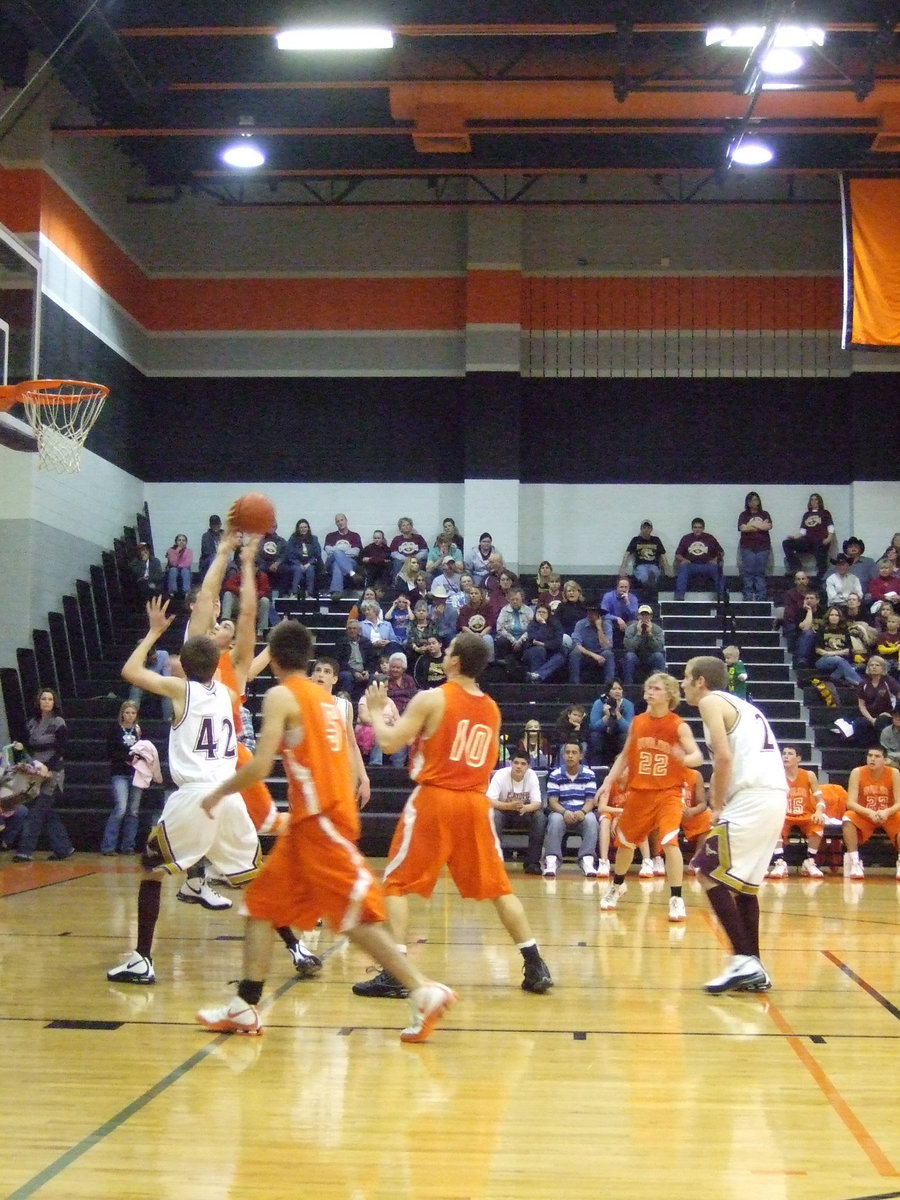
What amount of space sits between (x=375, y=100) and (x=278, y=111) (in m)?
1.15

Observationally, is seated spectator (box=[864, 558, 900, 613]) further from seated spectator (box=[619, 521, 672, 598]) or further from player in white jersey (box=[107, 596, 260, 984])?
player in white jersey (box=[107, 596, 260, 984])

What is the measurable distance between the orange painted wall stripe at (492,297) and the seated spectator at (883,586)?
6.42 meters

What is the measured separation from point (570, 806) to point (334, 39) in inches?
314

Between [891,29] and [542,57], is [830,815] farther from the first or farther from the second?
[542,57]

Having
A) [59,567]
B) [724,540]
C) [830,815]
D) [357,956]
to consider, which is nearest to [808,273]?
[724,540]

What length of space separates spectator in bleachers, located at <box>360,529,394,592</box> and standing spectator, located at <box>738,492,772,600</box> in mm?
4951

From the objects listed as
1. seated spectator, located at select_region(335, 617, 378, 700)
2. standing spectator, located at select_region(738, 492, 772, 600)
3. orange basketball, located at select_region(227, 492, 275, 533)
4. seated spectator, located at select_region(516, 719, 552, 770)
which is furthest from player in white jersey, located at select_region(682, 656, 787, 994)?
standing spectator, located at select_region(738, 492, 772, 600)

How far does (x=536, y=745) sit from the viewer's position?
13672 mm

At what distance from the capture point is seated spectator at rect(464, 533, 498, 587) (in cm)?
1784

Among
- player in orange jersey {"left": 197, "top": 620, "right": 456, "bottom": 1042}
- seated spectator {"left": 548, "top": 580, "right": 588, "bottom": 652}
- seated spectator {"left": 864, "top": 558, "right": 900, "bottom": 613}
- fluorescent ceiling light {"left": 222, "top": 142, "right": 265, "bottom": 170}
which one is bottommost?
player in orange jersey {"left": 197, "top": 620, "right": 456, "bottom": 1042}

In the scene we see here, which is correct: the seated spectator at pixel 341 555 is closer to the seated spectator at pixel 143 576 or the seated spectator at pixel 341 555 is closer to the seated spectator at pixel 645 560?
the seated spectator at pixel 143 576

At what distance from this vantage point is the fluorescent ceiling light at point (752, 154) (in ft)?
53.3

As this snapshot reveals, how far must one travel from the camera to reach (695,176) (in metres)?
19.6

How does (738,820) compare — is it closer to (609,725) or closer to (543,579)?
(609,725)
